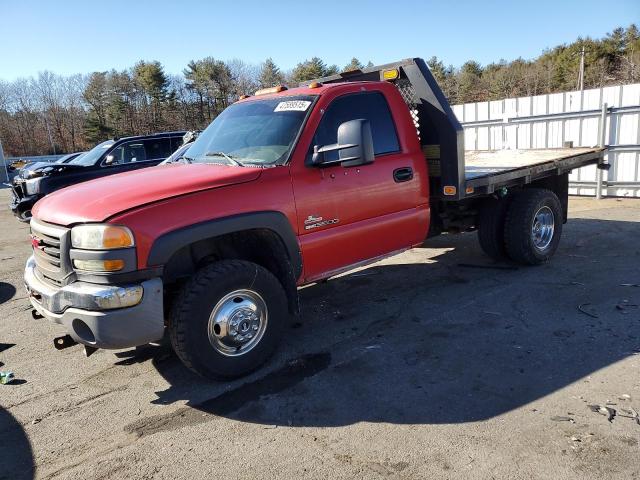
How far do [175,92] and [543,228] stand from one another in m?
56.7

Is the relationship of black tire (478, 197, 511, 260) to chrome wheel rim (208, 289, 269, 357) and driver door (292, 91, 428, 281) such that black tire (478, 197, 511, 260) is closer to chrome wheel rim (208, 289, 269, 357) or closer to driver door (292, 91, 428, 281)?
driver door (292, 91, 428, 281)

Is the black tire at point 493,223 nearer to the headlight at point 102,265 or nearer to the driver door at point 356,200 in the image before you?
the driver door at point 356,200

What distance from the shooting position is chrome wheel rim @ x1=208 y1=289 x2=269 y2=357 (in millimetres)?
3508

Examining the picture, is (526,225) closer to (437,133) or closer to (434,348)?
(437,133)

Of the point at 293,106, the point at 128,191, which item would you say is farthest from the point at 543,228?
the point at 128,191

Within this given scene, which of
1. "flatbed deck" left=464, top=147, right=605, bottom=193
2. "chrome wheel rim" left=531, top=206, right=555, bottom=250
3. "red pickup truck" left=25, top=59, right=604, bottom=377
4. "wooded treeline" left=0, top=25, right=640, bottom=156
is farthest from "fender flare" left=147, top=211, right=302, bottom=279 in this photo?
"wooded treeline" left=0, top=25, right=640, bottom=156

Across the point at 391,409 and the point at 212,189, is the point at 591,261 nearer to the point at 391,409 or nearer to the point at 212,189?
the point at 391,409

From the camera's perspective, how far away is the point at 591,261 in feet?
20.7

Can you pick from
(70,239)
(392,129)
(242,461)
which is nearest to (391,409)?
(242,461)

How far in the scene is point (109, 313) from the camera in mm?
3041

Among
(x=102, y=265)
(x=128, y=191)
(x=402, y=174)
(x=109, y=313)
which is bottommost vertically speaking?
(x=109, y=313)

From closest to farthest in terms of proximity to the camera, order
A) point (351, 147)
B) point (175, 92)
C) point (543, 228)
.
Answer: point (351, 147), point (543, 228), point (175, 92)

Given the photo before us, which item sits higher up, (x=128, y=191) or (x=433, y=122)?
(x=433, y=122)

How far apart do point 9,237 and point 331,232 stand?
381 inches
